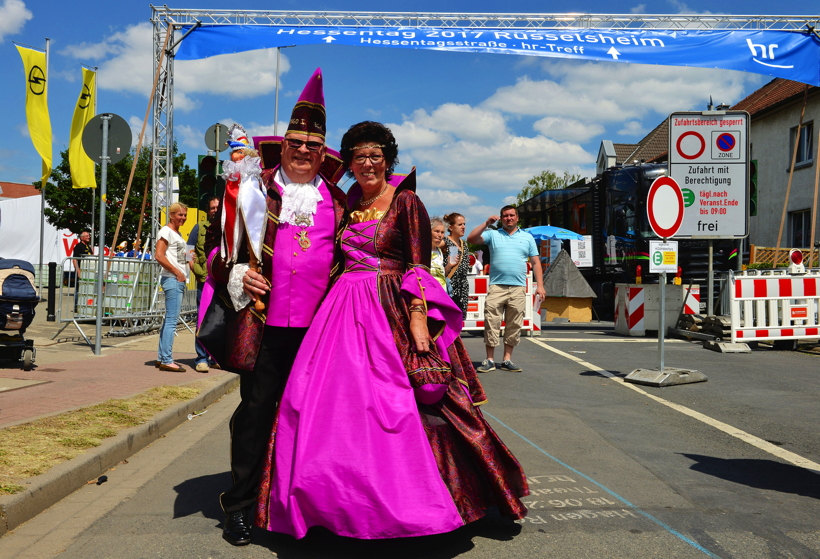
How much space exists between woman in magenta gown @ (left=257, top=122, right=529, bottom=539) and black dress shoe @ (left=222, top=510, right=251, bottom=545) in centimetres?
23

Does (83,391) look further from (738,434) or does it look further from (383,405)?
(738,434)

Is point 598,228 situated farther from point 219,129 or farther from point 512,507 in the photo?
point 512,507

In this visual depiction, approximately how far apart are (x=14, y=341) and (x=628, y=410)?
6.59 metres

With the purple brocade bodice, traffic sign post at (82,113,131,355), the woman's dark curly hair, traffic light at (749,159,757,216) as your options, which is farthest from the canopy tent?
the purple brocade bodice

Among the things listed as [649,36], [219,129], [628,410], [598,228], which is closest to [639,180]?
[598,228]

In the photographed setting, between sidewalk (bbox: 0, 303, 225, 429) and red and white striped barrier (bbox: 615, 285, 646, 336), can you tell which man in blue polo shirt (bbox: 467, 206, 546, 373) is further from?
red and white striped barrier (bbox: 615, 285, 646, 336)

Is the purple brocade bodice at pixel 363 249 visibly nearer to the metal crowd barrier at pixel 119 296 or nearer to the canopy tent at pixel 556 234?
the metal crowd barrier at pixel 119 296

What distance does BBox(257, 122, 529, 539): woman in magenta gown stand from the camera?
2949 millimetres

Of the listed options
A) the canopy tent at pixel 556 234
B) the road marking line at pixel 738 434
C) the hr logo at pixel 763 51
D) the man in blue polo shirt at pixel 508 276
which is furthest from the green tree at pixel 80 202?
the road marking line at pixel 738 434

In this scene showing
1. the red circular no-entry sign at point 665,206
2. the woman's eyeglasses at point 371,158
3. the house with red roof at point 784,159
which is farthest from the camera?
the house with red roof at point 784,159

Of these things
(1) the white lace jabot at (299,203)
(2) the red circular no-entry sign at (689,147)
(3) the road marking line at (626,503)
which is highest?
(2) the red circular no-entry sign at (689,147)

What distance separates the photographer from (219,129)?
11594 mm

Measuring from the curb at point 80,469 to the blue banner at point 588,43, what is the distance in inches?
376

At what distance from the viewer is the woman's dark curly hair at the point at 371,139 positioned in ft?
11.7
